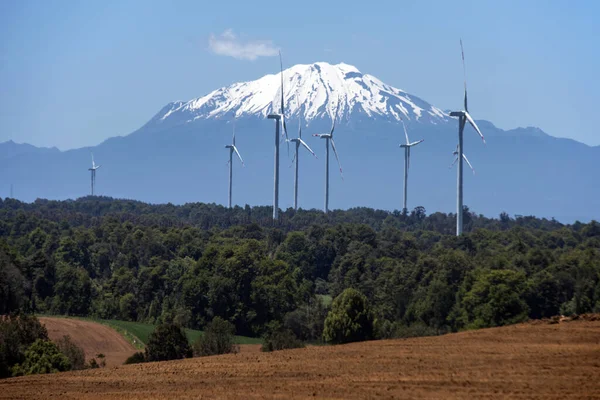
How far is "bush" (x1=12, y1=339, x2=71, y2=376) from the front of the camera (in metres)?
62.6

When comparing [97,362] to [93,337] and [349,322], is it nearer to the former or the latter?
[93,337]

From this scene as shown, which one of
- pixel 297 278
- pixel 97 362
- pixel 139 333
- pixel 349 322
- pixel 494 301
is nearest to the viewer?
pixel 97 362

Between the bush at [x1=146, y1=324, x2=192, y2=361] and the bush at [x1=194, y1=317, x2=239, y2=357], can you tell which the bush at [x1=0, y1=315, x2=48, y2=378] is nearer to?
the bush at [x1=146, y1=324, x2=192, y2=361]

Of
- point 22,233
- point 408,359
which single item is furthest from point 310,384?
point 22,233

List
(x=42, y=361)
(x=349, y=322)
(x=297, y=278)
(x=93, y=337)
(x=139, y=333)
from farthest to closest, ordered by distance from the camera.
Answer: (x=297, y=278) < (x=139, y=333) < (x=93, y=337) < (x=349, y=322) < (x=42, y=361)

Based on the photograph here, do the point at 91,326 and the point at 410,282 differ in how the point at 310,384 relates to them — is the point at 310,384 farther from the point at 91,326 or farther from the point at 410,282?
the point at 410,282

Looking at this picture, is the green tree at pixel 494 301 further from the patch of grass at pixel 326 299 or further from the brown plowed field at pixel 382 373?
the brown plowed field at pixel 382 373

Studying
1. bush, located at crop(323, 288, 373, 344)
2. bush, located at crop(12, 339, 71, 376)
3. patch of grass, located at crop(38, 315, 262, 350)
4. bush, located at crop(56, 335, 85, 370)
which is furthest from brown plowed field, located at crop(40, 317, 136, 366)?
bush, located at crop(323, 288, 373, 344)

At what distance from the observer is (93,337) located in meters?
94.6

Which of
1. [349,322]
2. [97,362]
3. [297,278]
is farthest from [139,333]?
[297,278]

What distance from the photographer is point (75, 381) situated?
170ft

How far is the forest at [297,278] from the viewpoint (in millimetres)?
95875

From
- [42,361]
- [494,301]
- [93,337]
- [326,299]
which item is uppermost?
[494,301]

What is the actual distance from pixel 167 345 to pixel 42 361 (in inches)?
381
